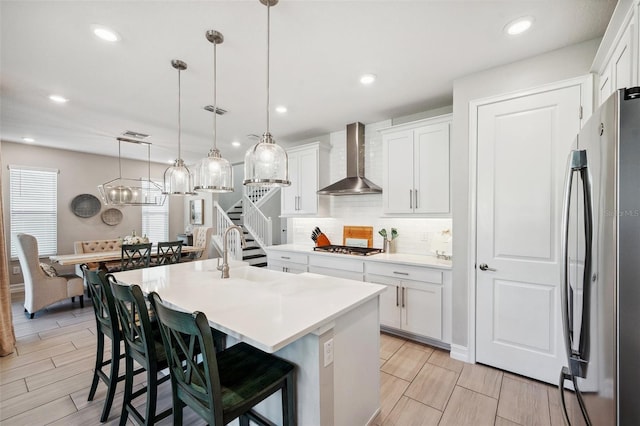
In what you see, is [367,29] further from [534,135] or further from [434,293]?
[434,293]

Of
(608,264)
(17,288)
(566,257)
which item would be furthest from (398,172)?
(17,288)

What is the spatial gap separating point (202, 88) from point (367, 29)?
6.15ft

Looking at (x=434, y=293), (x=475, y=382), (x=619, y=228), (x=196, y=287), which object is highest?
(x=619, y=228)

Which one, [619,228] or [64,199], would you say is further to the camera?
[64,199]

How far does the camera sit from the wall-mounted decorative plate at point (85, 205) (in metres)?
5.93

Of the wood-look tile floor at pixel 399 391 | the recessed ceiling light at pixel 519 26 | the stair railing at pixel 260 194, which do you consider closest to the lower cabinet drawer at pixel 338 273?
the wood-look tile floor at pixel 399 391

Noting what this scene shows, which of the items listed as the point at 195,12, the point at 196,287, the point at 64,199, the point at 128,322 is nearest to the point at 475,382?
the point at 196,287

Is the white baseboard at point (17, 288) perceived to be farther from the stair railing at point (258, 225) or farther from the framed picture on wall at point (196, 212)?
the stair railing at point (258, 225)

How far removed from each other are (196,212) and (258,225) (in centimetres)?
237

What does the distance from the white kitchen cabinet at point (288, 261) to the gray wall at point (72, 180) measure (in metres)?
4.48

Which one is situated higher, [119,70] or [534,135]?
[119,70]

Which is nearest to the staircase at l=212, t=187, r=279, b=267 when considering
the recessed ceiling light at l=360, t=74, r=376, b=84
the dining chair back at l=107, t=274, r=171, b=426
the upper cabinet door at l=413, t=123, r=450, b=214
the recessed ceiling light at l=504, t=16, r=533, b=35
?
the upper cabinet door at l=413, t=123, r=450, b=214

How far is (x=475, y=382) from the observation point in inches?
94.0

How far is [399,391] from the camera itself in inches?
90.4
